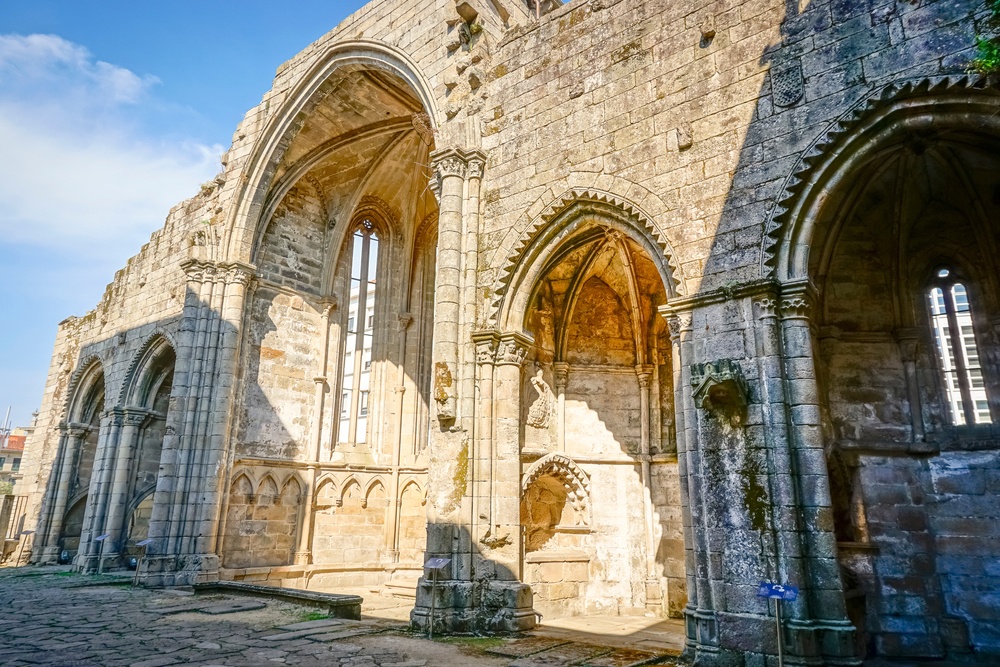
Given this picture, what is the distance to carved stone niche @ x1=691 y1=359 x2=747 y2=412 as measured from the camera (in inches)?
264

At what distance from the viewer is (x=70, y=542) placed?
18.0m

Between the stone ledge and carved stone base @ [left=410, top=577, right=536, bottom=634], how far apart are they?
1273mm

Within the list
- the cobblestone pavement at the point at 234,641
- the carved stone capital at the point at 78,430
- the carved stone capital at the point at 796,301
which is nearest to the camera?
the cobblestone pavement at the point at 234,641

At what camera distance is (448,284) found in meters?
9.47

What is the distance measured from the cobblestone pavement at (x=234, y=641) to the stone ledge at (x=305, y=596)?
18cm

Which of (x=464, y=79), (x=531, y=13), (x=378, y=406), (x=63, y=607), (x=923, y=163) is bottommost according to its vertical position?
(x=63, y=607)

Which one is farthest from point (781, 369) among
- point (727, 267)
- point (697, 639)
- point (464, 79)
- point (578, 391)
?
point (464, 79)

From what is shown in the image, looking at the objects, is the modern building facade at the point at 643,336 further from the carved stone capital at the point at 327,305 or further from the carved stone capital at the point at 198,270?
the carved stone capital at the point at 327,305

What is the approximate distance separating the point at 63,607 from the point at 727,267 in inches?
400

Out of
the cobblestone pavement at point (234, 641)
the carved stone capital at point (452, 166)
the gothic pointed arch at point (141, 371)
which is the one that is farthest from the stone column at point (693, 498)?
the gothic pointed arch at point (141, 371)

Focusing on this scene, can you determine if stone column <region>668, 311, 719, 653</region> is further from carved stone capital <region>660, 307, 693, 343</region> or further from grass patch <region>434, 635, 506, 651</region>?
grass patch <region>434, 635, 506, 651</region>

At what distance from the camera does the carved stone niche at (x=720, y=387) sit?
6.70m

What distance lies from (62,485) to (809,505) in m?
18.7

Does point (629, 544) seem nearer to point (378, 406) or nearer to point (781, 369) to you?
point (781, 369)
